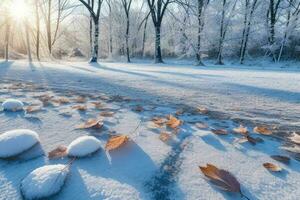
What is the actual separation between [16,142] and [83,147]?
38cm

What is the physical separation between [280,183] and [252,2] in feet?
84.3

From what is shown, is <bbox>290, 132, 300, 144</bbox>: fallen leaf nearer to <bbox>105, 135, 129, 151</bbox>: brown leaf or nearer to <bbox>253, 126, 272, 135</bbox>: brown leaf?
<bbox>253, 126, 272, 135</bbox>: brown leaf

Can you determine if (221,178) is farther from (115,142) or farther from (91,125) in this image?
→ (91,125)

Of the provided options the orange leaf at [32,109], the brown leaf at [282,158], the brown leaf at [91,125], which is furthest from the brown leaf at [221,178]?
the orange leaf at [32,109]

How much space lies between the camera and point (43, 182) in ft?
4.31

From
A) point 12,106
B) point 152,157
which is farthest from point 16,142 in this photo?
point 12,106

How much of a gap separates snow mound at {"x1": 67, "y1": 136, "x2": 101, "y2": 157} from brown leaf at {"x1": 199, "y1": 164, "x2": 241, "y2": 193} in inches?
24.6

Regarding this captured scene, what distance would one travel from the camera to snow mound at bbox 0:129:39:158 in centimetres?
161

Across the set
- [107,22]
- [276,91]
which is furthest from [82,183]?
[107,22]

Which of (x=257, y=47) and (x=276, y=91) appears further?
(x=257, y=47)

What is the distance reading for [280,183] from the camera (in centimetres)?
148

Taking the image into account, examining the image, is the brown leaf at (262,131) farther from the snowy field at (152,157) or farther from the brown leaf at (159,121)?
the brown leaf at (159,121)

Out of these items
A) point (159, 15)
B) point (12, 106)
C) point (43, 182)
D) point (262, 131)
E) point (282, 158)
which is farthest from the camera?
point (159, 15)

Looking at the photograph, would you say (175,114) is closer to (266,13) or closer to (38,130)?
(38,130)
